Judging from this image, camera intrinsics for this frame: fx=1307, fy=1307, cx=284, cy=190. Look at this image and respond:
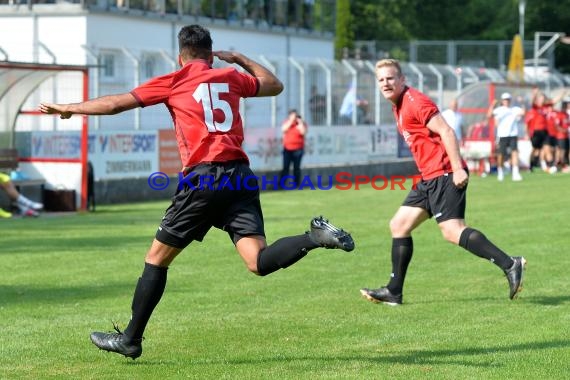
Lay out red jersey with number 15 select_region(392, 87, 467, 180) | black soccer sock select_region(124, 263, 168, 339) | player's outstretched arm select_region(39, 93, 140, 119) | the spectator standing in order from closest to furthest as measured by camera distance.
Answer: player's outstretched arm select_region(39, 93, 140, 119) → black soccer sock select_region(124, 263, 168, 339) → red jersey with number 15 select_region(392, 87, 467, 180) → the spectator standing

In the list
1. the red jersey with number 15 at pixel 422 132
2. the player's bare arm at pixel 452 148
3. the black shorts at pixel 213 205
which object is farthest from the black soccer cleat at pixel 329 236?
the red jersey with number 15 at pixel 422 132

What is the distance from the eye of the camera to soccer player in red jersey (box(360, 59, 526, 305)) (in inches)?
401

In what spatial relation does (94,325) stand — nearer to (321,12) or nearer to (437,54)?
(321,12)

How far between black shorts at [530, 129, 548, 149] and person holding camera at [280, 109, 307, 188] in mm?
8146

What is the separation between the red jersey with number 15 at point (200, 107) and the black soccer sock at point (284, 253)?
578 mm

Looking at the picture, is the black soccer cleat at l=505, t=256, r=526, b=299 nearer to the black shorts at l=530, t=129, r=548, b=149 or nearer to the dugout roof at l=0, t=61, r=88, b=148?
the dugout roof at l=0, t=61, r=88, b=148

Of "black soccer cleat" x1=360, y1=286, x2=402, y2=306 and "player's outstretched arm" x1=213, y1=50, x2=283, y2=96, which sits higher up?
"player's outstretched arm" x1=213, y1=50, x2=283, y2=96

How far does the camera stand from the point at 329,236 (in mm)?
7406

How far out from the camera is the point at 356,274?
12.6m

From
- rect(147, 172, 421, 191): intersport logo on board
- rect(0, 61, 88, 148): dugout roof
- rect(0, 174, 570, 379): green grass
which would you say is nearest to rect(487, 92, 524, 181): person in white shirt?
rect(147, 172, 421, 191): intersport logo on board

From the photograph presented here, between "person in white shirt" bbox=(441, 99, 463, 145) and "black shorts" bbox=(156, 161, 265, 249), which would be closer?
"black shorts" bbox=(156, 161, 265, 249)

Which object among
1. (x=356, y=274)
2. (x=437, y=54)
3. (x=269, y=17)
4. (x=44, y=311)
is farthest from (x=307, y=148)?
(x=437, y=54)

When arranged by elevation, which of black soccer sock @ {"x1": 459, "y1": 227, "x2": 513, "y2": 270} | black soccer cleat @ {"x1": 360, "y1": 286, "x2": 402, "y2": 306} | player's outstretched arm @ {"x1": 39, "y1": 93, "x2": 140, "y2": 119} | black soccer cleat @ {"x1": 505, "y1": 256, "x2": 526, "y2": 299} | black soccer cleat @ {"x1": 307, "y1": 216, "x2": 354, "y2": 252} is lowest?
black soccer cleat @ {"x1": 360, "y1": 286, "x2": 402, "y2": 306}

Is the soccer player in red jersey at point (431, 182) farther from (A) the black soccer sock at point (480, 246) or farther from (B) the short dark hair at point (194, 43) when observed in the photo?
(B) the short dark hair at point (194, 43)
